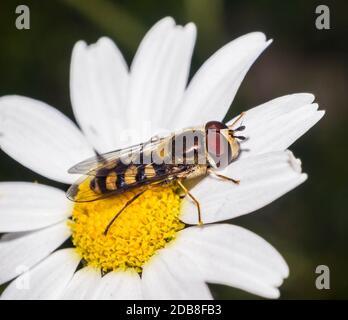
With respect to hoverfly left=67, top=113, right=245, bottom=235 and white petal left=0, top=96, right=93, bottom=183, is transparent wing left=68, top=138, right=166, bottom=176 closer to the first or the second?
hoverfly left=67, top=113, right=245, bottom=235

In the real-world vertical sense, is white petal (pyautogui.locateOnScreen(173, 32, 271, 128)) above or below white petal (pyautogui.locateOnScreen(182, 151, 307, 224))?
above

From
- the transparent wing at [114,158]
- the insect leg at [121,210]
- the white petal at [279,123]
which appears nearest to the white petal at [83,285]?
the insect leg at [121,210]

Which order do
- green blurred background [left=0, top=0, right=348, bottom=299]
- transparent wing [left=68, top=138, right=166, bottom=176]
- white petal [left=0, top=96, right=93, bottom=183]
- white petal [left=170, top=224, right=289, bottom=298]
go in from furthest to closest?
green blurred background [left=0, top=0, right=348, bottom=299]
white petal [left=0, top=96, right=93, bottom=183]
transparent wing [left=68, top=138, right=166, bottom=176]
white petal [left=170, top=224, right=289, bottom=298]

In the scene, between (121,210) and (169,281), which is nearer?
(169,281)

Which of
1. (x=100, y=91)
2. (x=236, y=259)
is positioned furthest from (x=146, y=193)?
(x=100, y=91)

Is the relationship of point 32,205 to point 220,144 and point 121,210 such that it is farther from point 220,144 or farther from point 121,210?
point 220,144

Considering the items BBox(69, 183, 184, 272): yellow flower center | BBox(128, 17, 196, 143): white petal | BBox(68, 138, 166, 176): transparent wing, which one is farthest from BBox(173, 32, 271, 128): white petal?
BBox(69, 183, 184, 272): yellow flower center
